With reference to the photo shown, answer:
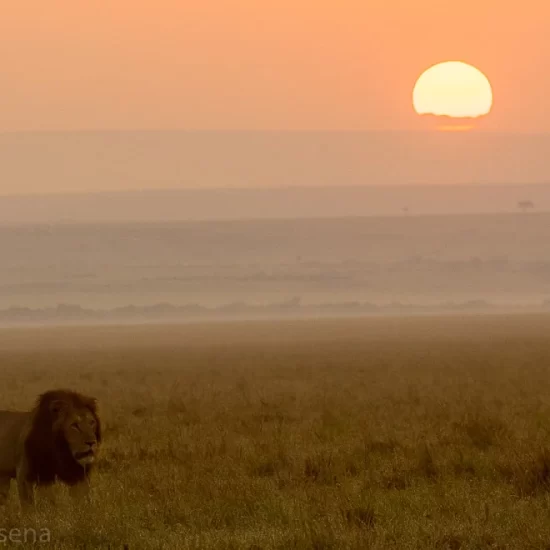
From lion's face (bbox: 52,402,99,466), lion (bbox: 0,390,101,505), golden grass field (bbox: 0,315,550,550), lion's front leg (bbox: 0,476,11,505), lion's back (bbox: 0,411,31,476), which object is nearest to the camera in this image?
golden grass field (bbox: 0,315,550,550)

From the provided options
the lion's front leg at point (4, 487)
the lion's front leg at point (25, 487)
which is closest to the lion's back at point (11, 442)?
the lion's front leg at point (4, 487)

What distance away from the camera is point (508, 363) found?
36719 mm

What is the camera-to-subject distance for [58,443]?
33.4 feet

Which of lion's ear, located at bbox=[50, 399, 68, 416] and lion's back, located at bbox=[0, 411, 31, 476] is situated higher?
lion's ear, located at bbox=[50, 399, 68, 416]

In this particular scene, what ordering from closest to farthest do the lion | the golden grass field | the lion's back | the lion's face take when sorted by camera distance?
the golden grass field
the lion's face
the lion
the lion's back

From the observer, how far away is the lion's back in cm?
1053

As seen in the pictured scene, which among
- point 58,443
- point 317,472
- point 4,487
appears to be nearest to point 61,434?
point 58,443

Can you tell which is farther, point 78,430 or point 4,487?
point 4,487

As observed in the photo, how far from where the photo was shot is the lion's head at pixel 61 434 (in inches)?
398

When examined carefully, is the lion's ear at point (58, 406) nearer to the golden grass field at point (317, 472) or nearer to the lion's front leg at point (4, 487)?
the golden grass field at point (317, 472)

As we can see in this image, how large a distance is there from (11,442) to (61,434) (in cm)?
66

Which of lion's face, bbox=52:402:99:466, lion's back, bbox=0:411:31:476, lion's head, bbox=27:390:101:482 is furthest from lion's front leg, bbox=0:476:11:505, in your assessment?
lion's face, bbox=52:402:99:466

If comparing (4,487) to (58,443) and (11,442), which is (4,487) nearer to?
(11,442)

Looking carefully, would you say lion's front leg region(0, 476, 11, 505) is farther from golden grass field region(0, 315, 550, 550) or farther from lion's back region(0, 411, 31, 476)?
golden grass field region(0, 315, 550, 550)
